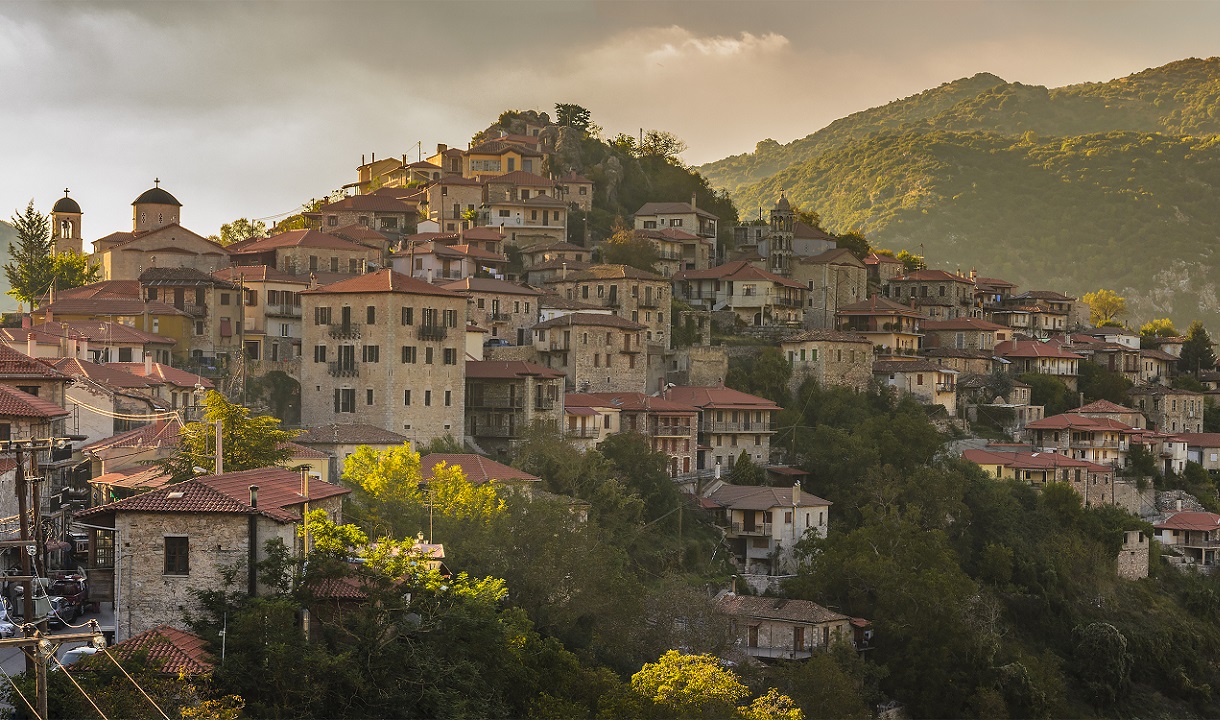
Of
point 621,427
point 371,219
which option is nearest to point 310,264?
point 371,219

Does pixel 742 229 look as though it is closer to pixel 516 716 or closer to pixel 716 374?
pixel 716 374

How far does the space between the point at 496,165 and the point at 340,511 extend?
6869 cm

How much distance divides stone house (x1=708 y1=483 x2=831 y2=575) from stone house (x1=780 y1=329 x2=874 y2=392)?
15.9m

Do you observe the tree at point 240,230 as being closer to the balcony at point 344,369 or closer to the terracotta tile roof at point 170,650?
the balcony at point 344,369

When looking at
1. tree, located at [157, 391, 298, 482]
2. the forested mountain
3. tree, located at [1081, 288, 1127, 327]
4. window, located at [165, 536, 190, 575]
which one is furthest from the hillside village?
the forested mountain

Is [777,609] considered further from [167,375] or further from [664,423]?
[167,375]

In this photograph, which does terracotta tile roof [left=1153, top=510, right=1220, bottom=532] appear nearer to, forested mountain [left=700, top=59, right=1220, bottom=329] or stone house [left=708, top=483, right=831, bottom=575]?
stone house [left=708, top=483, right=831, bottom=575]

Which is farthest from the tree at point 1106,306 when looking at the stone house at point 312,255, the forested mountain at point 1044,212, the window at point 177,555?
the window at point 177,555

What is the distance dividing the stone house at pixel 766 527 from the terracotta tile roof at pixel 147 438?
2510cm

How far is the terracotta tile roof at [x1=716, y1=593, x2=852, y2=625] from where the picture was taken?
5619 centimetres

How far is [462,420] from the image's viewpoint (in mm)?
64938

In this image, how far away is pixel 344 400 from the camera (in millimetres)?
64562

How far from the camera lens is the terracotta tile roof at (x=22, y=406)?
41.9 metres

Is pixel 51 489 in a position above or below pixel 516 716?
above
